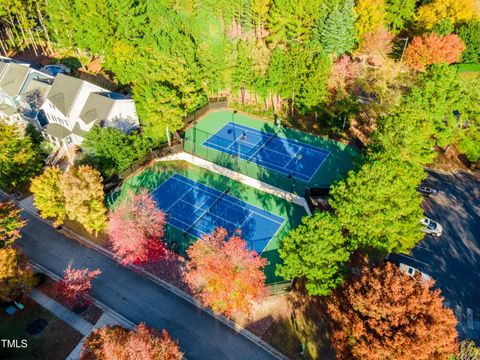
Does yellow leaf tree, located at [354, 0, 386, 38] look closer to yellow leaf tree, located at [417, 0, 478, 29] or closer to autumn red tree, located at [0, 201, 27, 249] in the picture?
yellow leaf tree, located at [417, 0, 478, 29]

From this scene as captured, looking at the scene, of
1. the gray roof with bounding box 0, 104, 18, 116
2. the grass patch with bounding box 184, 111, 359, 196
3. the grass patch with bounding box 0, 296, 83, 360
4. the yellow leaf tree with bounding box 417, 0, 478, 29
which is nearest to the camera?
the grass patch with bounding box 0, 296, 83, 360

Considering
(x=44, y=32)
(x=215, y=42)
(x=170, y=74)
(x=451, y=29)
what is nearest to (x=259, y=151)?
(x=170, y=74)

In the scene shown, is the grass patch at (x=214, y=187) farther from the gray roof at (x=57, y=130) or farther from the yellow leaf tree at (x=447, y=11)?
the yellow leaf tree at (x=447, y=11)

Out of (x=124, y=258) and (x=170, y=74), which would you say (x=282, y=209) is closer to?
(x=124, y=258)

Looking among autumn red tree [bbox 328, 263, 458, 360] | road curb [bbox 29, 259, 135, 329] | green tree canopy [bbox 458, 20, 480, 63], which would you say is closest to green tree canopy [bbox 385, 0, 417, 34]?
green tree canopy [bbox 458, 20, 480, 63]

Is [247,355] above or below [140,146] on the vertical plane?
below

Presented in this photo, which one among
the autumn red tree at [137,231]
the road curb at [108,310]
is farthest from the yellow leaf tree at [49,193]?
the autumn red tree at [137,231]

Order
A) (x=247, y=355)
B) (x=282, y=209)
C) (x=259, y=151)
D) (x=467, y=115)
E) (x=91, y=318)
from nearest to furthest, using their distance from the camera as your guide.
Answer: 1. (x=247, y=355)
2. (x=91, y=318)
3. (x=282, y=209)
4. (x=467, y=115)
5. (x=259, y=151)
